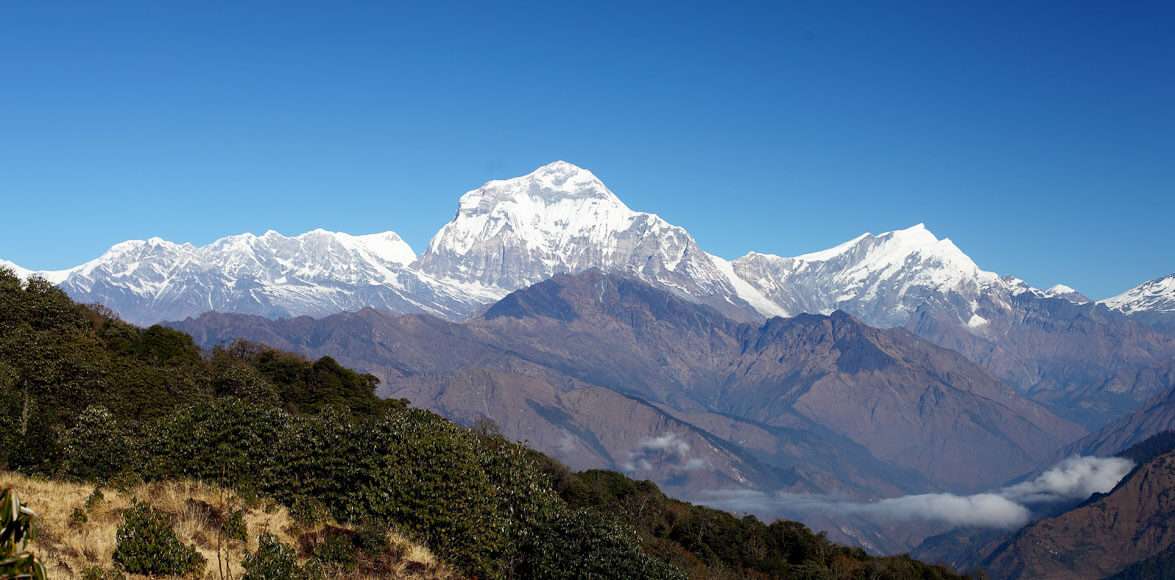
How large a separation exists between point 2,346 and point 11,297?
22161 mm

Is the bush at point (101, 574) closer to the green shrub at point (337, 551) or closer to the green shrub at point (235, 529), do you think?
the green shrub at point (235, 529)

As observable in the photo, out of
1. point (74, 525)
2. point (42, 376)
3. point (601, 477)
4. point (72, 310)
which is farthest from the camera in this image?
point (601, 477)

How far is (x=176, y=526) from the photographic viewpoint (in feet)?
109

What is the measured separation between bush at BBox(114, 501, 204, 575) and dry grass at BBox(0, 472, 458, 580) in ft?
1.54

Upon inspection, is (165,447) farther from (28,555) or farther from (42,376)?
(28,555)

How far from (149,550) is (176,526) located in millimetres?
5052

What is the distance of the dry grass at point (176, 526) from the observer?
96.3 feet

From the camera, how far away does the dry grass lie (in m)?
29.3

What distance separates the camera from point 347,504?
40.5 meters

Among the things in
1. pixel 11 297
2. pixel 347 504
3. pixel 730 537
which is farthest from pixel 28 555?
pixel 730 537

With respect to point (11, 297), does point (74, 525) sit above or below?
below

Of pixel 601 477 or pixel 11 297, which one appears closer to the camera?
pixel 11 297

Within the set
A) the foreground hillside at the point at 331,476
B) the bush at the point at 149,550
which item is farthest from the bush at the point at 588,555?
the bush at the point at 149,550

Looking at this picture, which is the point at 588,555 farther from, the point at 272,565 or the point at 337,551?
the point at 272,565
